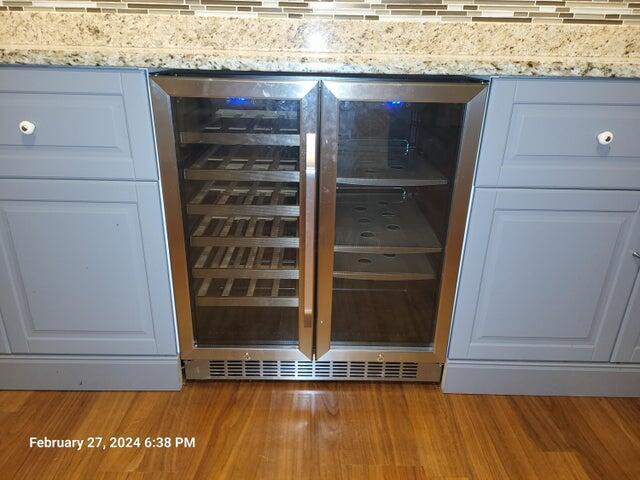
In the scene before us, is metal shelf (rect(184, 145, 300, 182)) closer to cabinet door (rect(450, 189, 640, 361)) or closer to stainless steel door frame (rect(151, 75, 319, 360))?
stainless steel door frame (rect(151, 75, 319, 360))

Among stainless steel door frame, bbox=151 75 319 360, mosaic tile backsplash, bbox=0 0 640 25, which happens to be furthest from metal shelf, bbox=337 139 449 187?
mosaic tile backsplash, bbox=0 0 640 25

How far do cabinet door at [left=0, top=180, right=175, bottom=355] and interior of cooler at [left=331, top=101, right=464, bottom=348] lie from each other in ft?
1.64

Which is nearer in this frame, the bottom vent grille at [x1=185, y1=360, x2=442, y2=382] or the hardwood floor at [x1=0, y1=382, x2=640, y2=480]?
the hardwood floor at [x1=0, y1=382, x2=640, y2=480]

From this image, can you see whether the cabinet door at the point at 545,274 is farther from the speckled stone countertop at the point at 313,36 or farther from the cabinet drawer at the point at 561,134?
the speckled stone countertop at the point at 313,36

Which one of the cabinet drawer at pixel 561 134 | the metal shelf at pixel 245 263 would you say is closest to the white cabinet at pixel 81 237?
the metal shelf at pixel 245 263

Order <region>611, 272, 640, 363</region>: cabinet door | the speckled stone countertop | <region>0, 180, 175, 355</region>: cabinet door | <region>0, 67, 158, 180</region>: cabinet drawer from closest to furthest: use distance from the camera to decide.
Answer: <region>0, 67, 158, 180</region>: cabinet drawer < <region>0, 180, 175, 355</region>: cabinet door < <region>611, 272, 640, 363</region>: cabinet door < the speckled stone countertop

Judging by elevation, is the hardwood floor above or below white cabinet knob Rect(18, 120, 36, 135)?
below

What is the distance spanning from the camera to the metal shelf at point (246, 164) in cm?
111

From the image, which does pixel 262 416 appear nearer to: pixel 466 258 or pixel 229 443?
pixel 229 443

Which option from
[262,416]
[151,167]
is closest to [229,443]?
[262,416]

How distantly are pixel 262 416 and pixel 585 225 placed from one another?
39.2 inches

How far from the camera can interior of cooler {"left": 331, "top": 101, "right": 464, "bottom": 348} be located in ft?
3.71

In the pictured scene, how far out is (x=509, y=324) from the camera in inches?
50.2

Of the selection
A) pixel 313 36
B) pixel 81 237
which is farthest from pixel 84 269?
pixel 313 36
